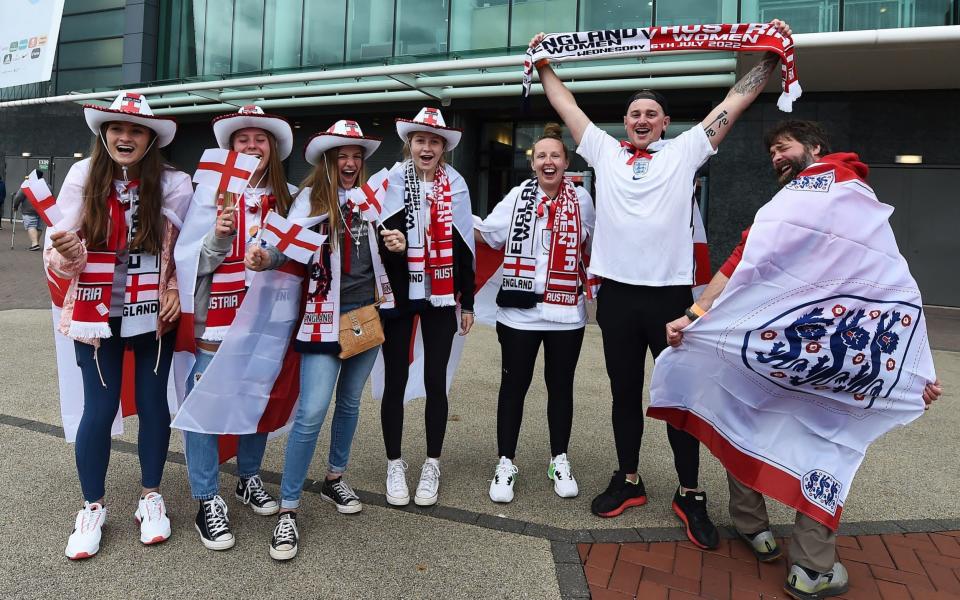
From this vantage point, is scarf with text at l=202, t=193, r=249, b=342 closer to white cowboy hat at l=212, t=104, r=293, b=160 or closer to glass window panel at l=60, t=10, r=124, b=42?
white cowboy hat at l=212, t=104, r=293, b=160

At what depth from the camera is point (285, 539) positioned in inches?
109

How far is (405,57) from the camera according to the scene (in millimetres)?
13867

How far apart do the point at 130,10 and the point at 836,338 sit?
22607mm

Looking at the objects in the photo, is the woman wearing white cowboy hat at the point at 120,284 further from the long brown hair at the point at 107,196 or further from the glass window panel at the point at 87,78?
the glass window panel at the point at 87,78

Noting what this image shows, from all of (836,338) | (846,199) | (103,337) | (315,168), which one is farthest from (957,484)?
(103,337)

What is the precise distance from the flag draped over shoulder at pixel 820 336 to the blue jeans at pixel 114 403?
2493mm

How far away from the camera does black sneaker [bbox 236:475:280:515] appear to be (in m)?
3.18

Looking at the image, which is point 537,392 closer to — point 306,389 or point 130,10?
point 306,389

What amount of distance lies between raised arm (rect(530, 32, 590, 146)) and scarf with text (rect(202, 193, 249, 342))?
68.8 inches

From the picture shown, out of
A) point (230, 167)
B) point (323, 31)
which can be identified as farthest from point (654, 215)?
point (323, 31)

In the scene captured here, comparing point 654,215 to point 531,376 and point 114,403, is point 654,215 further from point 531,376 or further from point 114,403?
A: point 114,403

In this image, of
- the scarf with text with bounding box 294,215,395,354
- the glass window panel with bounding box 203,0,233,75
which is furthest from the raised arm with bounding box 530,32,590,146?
the glass window panel with bounding box 203,0,233,75

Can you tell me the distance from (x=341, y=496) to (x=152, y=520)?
2.86 ft

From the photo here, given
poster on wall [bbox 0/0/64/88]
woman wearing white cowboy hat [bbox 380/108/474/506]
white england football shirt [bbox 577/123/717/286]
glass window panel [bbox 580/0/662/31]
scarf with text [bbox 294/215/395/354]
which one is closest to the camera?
scarf with text [bbox 294/215/395/354]
